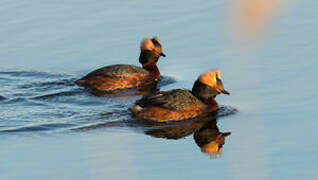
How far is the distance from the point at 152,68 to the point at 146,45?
585 millimetres

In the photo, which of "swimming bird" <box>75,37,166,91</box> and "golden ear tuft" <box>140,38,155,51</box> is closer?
"swimming bird" <box>75,37,166,91</box>

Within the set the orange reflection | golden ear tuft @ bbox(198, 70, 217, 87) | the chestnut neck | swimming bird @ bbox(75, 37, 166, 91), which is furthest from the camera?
the chestnut neck

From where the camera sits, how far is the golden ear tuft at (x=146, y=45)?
16672 mm

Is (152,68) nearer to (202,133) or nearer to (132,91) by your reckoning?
(132,91)

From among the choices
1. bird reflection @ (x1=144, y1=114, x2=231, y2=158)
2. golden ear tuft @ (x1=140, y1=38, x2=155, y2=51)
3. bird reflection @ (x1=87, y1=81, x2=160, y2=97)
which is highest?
golden ear tuft @ (x1=140, y1=38, x2=155, y2=51)

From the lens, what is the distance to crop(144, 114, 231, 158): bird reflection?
35.2 ft

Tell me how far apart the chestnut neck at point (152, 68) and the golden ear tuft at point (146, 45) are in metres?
0.43

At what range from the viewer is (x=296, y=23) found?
1767 centimetres

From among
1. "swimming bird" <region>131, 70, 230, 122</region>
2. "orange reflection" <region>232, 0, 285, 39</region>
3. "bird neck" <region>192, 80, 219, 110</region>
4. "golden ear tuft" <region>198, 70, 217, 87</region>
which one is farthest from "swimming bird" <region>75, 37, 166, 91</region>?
"orange reflection" <region>232, 0, 285, 39</region>

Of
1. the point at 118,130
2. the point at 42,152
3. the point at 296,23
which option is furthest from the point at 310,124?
the point at 296,23

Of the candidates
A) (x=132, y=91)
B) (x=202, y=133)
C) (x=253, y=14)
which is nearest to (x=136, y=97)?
(x=132, y=91)

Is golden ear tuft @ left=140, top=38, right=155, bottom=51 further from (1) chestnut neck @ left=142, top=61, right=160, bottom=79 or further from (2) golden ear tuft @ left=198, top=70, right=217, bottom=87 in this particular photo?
(2) golden ear tuft @ left=198, top=70, right=217, bottom=87

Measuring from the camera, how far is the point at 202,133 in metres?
11.9

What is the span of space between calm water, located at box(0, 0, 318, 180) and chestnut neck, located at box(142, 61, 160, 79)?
0.26 metres
